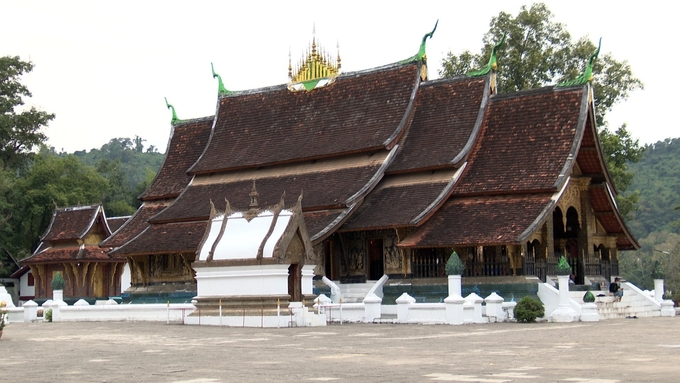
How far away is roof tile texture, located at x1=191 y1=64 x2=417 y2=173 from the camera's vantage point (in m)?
32.1

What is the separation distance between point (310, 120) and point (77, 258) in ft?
56.2

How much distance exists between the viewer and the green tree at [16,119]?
188 feet

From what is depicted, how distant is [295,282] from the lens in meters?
23.9

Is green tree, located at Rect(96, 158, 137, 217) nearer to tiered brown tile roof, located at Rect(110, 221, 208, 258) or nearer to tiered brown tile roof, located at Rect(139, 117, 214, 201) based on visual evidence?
tiered brown tile roof, located at Rect(139, 117, 214, 201)

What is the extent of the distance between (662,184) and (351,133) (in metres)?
68.1

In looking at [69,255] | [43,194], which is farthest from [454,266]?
[43,194]

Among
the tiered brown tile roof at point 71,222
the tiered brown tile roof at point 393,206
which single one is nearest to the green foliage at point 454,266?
the tiered brown tile roof at point 393,206

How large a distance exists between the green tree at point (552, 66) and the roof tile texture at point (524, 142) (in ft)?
44.0

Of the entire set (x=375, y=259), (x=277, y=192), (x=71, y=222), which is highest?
(x=71, y=222)

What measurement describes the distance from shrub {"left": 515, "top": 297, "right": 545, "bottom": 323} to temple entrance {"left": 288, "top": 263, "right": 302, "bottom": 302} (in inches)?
208

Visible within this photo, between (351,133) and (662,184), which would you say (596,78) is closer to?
(351,133)

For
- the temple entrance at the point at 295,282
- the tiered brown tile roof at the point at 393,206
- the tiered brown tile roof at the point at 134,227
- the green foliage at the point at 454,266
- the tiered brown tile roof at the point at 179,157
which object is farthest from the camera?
the tiered brown tile roof at the point at 179,157

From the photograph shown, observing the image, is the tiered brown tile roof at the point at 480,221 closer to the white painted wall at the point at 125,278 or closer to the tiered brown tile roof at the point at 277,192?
the tiered brown tile roof at the point at 277,192

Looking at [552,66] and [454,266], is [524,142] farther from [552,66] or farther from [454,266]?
[552,66]
